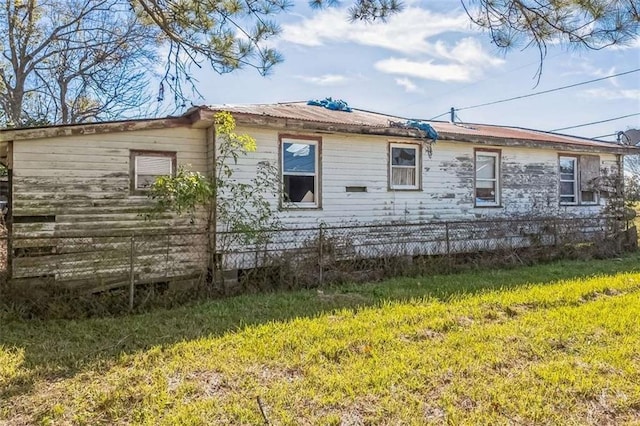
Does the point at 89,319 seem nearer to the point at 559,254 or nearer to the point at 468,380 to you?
the point at 468,380

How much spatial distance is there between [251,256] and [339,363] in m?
3.98

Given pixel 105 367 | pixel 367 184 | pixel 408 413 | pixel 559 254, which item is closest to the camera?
pixel 408 413

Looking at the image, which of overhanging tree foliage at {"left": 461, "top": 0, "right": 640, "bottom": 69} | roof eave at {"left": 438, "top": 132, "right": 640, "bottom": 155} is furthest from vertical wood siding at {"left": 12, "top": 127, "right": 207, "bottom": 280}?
roof eave at {"left": 438, "top": 132, "right": 640, "bottom": 155}

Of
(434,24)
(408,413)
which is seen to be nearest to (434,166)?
(434,24)

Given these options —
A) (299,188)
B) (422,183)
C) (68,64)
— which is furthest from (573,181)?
(68,64)

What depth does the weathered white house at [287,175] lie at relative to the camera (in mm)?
6625

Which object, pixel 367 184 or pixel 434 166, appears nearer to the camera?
pixel 367 184

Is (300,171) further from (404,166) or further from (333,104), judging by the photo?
(333,104)

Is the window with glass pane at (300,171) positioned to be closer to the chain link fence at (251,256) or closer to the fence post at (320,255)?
the chain link fence at (251,256)

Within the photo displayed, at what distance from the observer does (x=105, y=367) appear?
12.9ft

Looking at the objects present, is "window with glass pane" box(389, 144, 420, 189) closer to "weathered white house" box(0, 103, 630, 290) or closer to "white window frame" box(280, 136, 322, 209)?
"weathered white house" box(0, 103, 630, 290)

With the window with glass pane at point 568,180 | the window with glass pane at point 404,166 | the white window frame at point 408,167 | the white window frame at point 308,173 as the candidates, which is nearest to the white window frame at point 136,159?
the white window frame at point 308,173

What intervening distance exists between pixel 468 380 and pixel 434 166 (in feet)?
23.0

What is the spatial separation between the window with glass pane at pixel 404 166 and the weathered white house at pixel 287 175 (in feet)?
0.08
